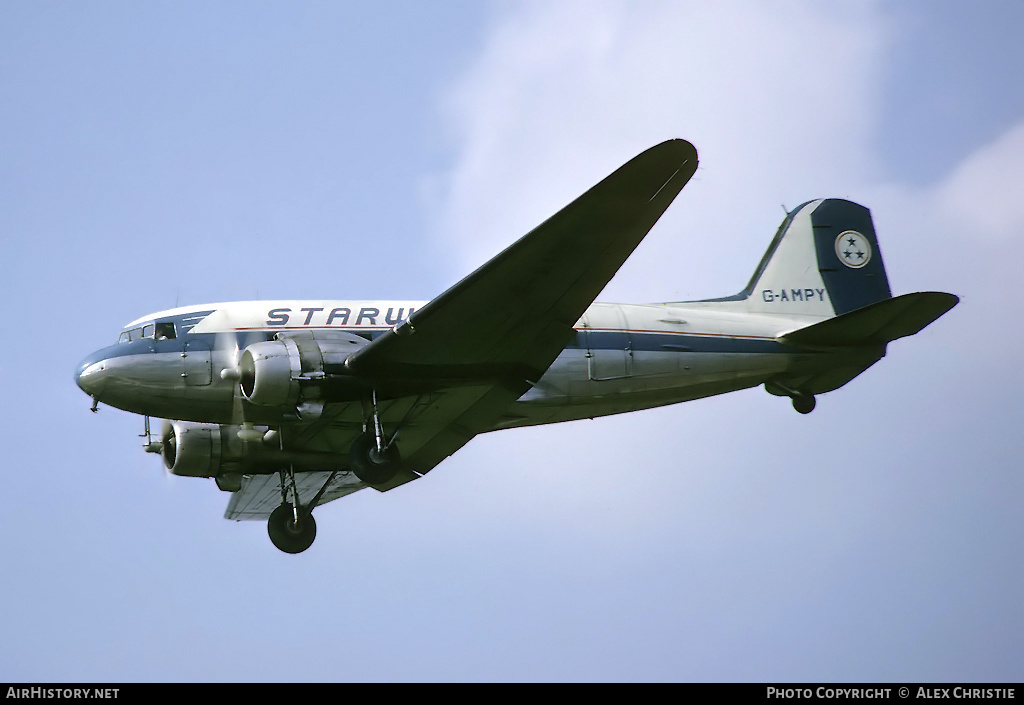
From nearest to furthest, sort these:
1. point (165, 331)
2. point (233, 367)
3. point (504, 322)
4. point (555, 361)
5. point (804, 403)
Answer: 1. point (504, 322)
2. point (233, 367)
3. point (165, 331)
4. point (555, 361)
5. point (804, 403)

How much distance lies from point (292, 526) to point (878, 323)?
9669 mm

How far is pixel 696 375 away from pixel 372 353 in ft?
18.0

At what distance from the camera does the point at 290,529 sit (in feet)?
63.7

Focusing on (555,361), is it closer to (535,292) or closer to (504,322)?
(504,322)

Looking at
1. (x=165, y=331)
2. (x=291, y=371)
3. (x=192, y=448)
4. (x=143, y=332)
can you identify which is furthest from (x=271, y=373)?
(x=192, y=448)

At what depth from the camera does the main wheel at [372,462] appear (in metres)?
16.6

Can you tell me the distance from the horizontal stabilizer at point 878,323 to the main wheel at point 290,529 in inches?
317

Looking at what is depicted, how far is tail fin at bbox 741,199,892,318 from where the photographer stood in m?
21.2

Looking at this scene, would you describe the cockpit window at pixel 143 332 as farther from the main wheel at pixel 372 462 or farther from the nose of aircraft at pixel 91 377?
the main wheel at pixel 372 462

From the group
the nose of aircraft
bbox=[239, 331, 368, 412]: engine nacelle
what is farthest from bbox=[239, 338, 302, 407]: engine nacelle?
the nose of aircraft

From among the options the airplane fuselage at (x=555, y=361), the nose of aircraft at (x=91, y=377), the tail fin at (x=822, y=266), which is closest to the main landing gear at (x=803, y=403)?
the airplane fuselage at (x=555, y=361)

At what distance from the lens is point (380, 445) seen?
54.7 ft
